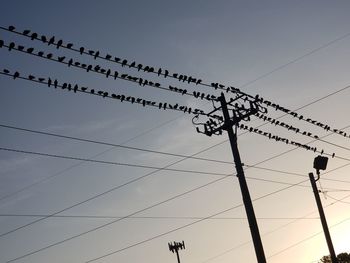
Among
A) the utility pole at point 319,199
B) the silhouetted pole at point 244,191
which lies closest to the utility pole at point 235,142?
the silhouetted pole at point 244,191

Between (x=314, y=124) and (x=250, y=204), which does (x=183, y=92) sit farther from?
(x=314, y=124)

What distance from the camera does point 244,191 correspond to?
712 inches

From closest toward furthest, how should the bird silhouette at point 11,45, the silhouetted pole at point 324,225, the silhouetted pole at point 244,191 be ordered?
the bird silhouette at point 11,45 → the silhouetted pole at point 244,191 → the silhouetted pole at point 324,225

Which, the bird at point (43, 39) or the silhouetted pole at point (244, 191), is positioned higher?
the bird at point (43, 39)

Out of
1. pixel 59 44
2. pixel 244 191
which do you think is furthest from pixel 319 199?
pixel 59 44

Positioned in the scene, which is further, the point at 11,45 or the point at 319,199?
the point at 319,199

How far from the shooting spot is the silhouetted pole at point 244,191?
17.3 m

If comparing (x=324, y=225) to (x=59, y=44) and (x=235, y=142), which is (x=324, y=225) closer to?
(x=235, y=142)

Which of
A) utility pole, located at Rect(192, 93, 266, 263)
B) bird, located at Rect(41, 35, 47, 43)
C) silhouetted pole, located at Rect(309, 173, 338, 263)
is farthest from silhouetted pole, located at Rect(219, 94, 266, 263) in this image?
bird, located at Rect(41, 35, 47, 43)

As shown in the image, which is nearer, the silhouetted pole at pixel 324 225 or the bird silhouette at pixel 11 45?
the bird silhouette at pixel 11 45

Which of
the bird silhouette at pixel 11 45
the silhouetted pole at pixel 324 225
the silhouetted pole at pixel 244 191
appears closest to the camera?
the bird silhouette at pixel 11 45

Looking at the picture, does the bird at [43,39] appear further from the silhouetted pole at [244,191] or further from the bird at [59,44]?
the silhouetted pole at [244,191]

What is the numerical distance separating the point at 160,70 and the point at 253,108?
5.68 m

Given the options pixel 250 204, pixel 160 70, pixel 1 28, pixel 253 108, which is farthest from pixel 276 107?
pixel 1 28
